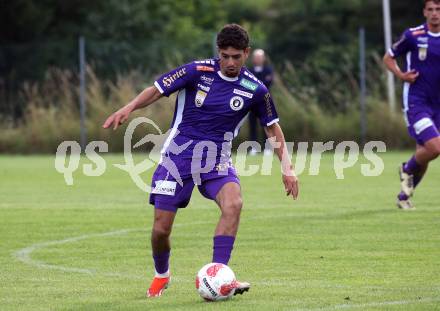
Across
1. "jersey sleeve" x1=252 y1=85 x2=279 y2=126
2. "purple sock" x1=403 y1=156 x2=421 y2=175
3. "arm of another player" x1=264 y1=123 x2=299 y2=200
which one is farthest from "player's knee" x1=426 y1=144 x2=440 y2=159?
"jersey sleeve" x1=252 y1=85 x2=279 y2=126

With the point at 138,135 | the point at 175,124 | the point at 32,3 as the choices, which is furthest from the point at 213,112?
the point at 32,3

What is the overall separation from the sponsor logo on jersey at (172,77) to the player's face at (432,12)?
17.0ft

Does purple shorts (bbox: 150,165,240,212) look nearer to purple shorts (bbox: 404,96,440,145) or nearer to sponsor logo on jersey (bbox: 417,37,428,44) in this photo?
purple shorts (bbox: 404,96,440,145)

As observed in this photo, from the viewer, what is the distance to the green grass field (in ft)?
24.7

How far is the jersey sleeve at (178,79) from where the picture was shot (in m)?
7.88

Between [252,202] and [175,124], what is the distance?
6590 millimetres

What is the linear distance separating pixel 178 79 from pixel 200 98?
20cm

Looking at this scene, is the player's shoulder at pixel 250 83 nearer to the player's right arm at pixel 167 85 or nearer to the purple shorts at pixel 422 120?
the player's right arm at pixel 167 85

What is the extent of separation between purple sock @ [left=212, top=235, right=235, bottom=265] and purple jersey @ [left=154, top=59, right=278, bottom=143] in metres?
0.74

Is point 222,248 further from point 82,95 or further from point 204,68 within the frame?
point 82,95

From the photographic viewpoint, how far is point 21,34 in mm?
36000

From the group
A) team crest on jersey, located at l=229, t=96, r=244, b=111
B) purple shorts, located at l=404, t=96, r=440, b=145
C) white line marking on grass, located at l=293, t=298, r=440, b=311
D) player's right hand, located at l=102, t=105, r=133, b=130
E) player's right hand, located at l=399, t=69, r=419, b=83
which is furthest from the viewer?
player's right hand, located at l=399, t=69, r=419, b=83

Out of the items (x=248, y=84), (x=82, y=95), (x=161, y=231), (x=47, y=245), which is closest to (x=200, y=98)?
(x=248, y=84)

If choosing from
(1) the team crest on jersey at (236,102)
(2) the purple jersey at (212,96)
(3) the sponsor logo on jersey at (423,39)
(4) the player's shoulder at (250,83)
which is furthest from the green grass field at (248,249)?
(3) the sponsor logo on jersey at (423,39)
